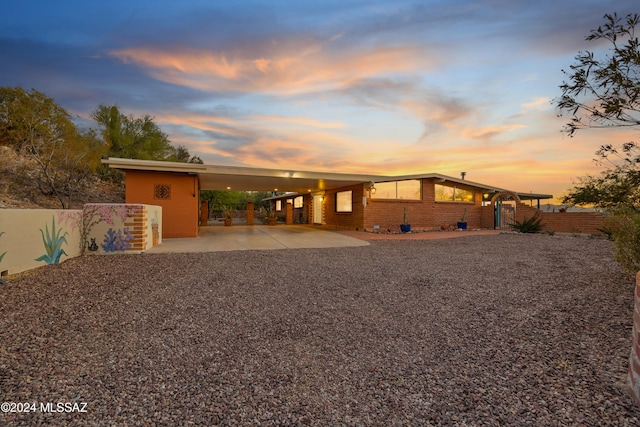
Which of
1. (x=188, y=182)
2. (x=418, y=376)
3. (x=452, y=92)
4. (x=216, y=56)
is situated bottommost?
(x=418, y=376)

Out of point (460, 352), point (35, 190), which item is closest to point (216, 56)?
point (460, 352)

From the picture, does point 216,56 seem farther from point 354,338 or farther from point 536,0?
point 354,338

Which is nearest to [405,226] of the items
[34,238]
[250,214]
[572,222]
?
[572,222]

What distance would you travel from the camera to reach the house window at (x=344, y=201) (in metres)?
16.5

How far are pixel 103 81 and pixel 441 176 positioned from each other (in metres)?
15.7

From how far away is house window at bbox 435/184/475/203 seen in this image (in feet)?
55.9

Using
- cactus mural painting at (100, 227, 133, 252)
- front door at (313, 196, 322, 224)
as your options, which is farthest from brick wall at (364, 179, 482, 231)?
cactus mural painting at (100, 227, 133, 252)

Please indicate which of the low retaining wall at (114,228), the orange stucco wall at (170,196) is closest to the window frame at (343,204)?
the orange stucco wall at (170,196)

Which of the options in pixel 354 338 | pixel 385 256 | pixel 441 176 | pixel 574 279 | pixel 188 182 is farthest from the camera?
pixel 441 176

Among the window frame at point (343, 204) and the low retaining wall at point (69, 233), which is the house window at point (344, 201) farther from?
the low retaining wall at point (69, 233)

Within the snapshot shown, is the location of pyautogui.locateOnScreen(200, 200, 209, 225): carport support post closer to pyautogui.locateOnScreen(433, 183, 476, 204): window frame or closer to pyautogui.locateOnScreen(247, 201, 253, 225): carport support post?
pyautogui.locateOnScreen(247, 201, 253, 225): carport support post

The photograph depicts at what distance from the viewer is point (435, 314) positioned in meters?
3.57

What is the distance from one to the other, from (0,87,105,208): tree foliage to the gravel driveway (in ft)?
50.2

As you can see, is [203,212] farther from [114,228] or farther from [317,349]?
[317,349]
